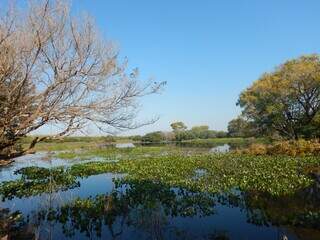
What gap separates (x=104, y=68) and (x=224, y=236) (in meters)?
6.09

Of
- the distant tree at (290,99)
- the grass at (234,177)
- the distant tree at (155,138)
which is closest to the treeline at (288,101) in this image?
the distant tree at (290,99)

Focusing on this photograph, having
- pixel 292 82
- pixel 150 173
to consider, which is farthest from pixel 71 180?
pixel 292 82

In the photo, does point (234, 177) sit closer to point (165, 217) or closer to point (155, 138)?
point (165, 217)

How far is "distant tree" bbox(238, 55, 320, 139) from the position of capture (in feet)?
124

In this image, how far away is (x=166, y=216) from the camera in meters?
12.3

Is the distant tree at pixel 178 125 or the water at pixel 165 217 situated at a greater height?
the distant tree at pixel 178 125

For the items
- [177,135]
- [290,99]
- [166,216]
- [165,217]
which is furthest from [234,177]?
[177,135]

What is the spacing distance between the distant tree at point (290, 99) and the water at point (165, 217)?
26607 millimetres

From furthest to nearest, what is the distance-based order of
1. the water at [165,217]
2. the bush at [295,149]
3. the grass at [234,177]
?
the bush at [295,149] → the grass at [234,177] → the water at [165,217]

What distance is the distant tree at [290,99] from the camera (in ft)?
124

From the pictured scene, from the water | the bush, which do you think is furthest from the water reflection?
the bush

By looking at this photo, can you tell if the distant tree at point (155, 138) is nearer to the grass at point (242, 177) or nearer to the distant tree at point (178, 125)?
the distant tree at point (178, 125)

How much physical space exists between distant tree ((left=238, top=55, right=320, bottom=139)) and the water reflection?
26.5 meters

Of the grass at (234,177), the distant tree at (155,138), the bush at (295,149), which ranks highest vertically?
the distant tree at (155,138)
